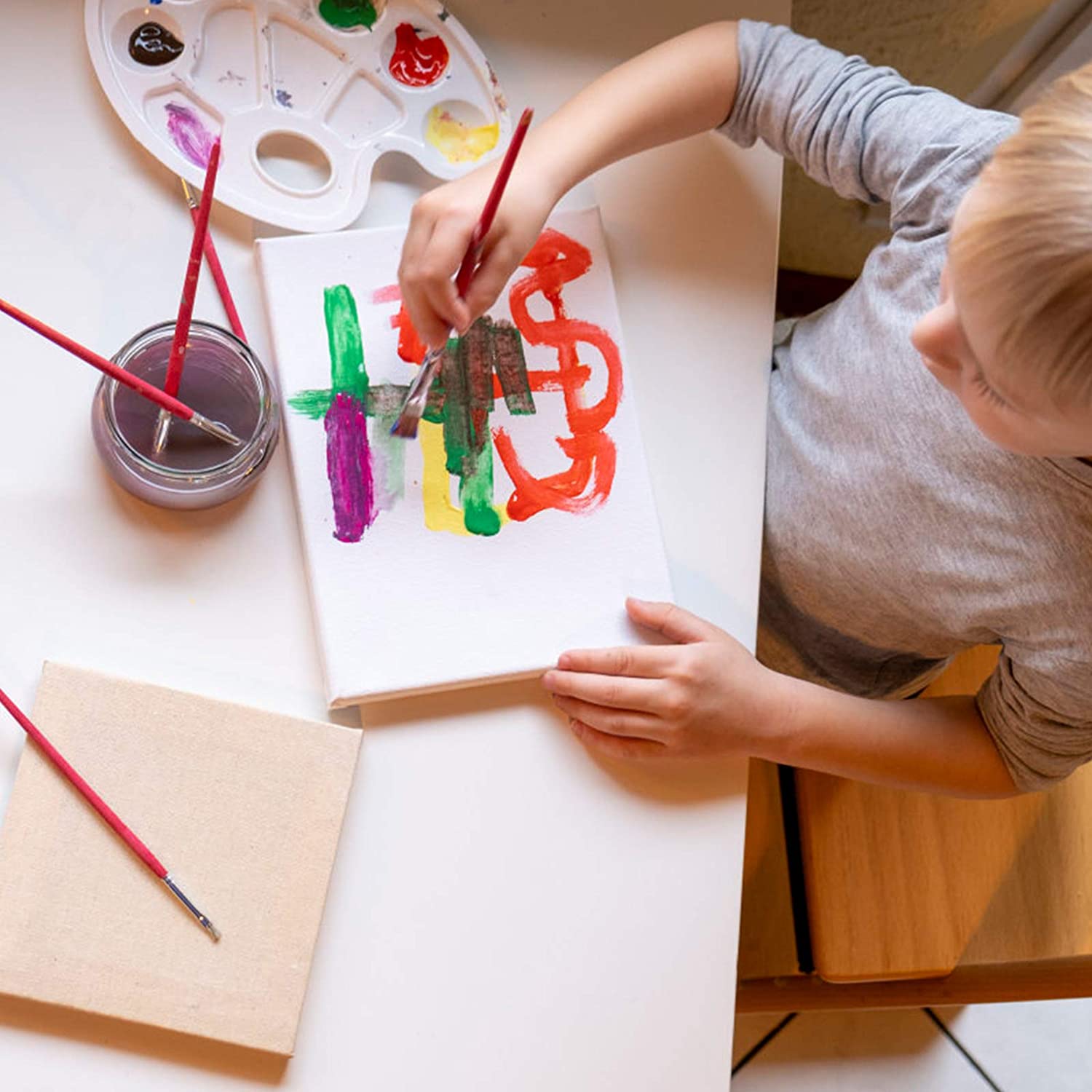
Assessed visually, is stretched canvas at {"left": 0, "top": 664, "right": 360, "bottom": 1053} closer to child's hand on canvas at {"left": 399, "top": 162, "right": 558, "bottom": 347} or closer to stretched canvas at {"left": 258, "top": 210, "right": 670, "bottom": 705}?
stretched canvas at {"left": 258, "top": 210, "right": 670, "bottom": 705}

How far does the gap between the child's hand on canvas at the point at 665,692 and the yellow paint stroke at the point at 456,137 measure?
0.91 feet

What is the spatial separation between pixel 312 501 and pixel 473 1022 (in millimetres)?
282

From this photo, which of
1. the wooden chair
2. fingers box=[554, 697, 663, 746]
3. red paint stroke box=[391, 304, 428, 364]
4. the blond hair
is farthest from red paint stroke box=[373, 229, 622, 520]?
the wooden chair

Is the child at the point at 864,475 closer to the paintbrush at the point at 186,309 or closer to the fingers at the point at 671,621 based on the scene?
the fingers at the point at 671,621

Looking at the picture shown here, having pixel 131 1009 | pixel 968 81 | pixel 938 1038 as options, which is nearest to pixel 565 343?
pixel 131 1009

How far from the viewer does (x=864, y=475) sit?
68cm

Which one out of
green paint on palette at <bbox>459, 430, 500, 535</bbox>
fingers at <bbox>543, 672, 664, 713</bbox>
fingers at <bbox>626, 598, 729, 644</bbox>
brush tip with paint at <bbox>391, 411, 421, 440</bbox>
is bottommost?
fingers at <bbox>543, 672, 664, 713</bbox>

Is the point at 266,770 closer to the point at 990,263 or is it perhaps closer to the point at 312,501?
the point at 312,501

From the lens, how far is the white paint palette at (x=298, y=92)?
63cm

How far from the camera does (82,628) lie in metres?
0.59

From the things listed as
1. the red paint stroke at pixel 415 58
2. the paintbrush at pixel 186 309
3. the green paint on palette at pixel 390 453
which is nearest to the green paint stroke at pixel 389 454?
the green paint on palette at pixel 390 453

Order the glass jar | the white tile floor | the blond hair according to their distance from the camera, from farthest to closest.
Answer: the white tile floor, the glass jar, the blond hair

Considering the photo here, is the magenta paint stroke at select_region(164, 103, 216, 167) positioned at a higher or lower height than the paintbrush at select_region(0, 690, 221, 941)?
higher

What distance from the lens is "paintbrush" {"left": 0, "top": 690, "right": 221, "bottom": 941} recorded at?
556 mm
